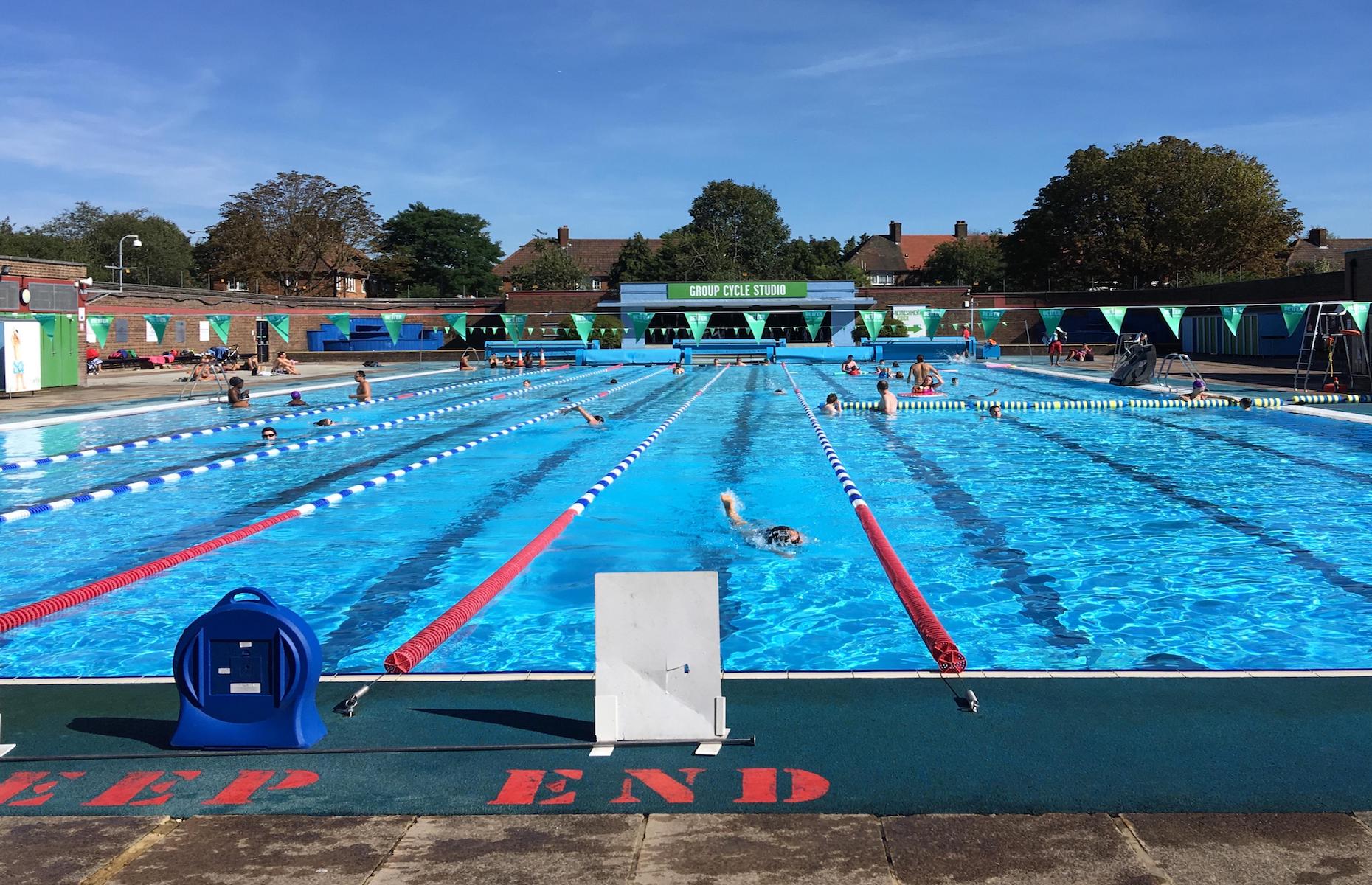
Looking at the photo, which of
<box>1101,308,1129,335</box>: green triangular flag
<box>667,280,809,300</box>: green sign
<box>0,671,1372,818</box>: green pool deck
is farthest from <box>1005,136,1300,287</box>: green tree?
<box>0,671,1372,818</box>: green pool deck

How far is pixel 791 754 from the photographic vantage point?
3729 millimetres

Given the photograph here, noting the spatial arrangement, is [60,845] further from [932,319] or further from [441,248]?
[441,248]

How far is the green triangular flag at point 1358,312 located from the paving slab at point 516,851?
2094 cm

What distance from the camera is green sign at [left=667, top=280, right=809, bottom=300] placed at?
163 feet

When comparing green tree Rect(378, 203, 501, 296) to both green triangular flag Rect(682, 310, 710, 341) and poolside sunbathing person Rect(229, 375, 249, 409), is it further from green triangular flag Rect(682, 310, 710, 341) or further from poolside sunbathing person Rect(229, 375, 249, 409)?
poolside sunbathing person Rect(229, 375, 249, 409)

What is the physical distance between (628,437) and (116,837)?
1357 cm

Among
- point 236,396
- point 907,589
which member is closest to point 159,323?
point 236,396

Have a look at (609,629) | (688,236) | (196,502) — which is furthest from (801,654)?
(688,236)

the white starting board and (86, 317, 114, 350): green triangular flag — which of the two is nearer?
the white starting board

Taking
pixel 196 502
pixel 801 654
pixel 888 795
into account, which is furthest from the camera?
pixel 196 502

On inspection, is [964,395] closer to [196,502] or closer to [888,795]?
[196,502]

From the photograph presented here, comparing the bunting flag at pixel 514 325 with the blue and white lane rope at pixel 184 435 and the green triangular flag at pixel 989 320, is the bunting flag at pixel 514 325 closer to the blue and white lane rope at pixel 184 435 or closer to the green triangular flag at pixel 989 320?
the blue and white lane rope at pixel 184 435

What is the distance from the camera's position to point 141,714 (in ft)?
13.9

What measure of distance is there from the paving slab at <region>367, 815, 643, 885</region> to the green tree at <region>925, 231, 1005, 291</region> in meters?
72.2
